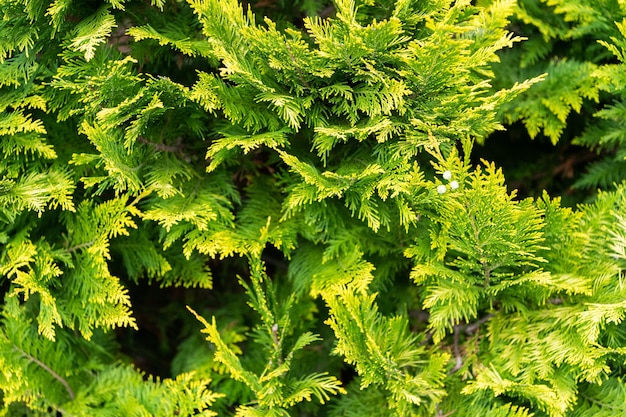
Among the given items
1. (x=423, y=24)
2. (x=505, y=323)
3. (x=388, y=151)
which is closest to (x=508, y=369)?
(x=505, y=323)

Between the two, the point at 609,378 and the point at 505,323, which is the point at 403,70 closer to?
the point at 505,323

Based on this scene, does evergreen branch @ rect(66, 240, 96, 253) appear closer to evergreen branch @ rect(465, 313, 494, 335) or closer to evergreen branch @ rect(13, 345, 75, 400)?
evergreen branch @ rect(13, 345, 75, 400)

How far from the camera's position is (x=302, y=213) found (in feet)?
5.65

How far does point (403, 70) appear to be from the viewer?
4.63 feet

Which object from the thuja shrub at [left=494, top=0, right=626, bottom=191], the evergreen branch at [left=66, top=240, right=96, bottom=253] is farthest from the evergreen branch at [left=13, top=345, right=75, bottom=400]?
the thuja shrub at [left=494, top=0, right=626, bottom=191]

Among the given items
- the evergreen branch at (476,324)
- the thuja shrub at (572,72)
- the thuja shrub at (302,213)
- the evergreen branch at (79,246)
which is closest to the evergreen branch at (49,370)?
the thuja shrub at (302,213)

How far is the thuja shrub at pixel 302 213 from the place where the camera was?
1.39 metres

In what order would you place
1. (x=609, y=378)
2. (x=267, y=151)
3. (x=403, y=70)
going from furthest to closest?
(x=267, y=151) → (x=609, y=378) → (x=403, y=70)

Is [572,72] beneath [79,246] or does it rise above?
above

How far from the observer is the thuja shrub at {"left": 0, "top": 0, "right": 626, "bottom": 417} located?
1.39 meters

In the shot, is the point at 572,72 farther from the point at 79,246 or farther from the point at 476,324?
the point at 79,246

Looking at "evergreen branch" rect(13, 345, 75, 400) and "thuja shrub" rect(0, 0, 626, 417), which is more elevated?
"thuja shrub" rect(0, 0, 626, 417)

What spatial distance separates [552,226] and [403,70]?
625 mm

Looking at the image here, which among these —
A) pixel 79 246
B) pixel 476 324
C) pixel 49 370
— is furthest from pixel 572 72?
pixel 49 370
